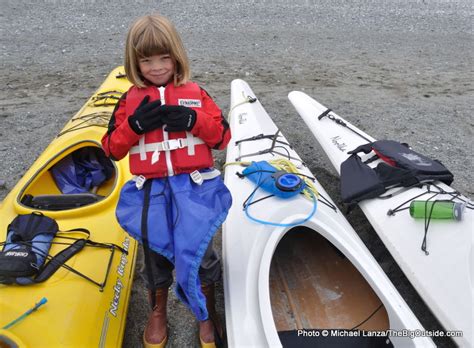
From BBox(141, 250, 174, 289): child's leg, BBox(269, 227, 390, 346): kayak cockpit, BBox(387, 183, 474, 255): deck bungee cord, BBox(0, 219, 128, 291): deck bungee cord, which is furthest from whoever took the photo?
BBox(387, 183, 474, 255): deck bungee cord

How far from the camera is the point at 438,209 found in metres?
2.25

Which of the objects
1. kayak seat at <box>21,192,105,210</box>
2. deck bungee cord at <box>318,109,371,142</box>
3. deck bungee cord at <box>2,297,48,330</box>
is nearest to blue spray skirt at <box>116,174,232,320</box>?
deck bungee cord at <box>2,297,48,330</box>

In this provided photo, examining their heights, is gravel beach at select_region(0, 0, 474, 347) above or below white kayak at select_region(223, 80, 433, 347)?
below

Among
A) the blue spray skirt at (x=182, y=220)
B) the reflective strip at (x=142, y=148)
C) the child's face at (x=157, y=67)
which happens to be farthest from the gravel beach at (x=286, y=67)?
the child's face at (x=157, y=67)

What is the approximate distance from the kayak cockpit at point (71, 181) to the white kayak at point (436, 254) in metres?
1.89

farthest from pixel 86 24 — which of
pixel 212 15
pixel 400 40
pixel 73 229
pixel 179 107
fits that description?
pixel 179 107

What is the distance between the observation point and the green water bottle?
220 cm

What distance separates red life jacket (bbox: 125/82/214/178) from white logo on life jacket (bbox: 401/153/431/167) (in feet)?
5.66

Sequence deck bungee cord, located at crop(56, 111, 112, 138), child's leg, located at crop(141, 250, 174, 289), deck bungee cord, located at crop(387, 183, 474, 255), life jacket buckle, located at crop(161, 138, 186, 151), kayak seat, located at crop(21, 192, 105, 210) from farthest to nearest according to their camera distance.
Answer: deck bungee cord, located at crop(56, 111, 112, 138), kayak seat, located at crop(21, 192, 105, 210), deck bungee cord, located at crop(387, 183, 474, 255), child's leg, located at crop(141, 250, 174, 289), life jacket buckle, located at crop(161, 138, 186, 151)

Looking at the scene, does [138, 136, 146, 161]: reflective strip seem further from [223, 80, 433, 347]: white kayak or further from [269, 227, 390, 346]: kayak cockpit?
[269, 227, 390, 346]: kayak cockpit

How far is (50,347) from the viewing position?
172 cm

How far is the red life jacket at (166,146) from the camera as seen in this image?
1646mm

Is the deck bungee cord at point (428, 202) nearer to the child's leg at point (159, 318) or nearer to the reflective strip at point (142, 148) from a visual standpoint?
Result: the child's leg at point (159, 318)

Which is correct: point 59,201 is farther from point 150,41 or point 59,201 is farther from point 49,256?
point 150,41
